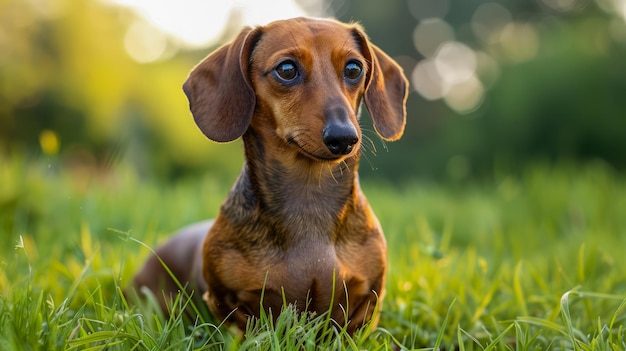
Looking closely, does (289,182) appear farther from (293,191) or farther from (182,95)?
(182,95)

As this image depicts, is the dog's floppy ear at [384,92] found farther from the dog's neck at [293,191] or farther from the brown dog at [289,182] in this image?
the dog's neck at [293,191]

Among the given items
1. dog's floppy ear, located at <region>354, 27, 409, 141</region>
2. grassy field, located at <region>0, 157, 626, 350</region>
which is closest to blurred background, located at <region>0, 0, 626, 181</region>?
grassy field, located at <region>0, 157, 626, 350</region>

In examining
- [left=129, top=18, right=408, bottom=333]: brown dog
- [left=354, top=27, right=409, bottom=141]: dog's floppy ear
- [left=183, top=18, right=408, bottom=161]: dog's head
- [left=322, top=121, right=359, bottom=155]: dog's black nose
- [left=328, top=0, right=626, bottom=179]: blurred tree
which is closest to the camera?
[left=322, top=121, right=359, bottom=155]: dog's black nose

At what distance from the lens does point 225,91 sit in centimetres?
263

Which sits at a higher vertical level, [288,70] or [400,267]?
[288,70]

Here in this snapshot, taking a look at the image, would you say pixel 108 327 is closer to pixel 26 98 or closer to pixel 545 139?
pixel 545 139

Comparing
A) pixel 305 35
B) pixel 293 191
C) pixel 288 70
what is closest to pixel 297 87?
pixel 288 70

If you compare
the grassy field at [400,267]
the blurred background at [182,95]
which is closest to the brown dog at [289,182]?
the grassy field at [400,267]

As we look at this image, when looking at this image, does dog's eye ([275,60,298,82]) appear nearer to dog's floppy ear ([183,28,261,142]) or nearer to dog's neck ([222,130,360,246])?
dog's floppy ear ([183,28,261,142])

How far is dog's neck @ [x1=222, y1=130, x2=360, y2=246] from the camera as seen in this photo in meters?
2.61

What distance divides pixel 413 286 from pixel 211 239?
120 cm

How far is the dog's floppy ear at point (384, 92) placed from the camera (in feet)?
9.19

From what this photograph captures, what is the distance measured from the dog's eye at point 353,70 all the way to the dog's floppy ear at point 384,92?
18cm

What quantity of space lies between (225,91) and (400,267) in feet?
5.14
